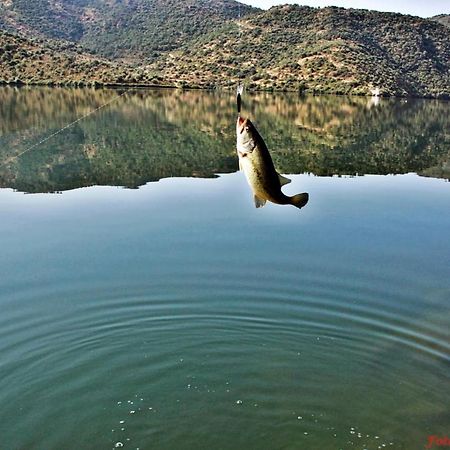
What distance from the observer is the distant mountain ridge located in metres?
94.7

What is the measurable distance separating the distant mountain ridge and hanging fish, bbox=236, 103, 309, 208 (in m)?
81.1

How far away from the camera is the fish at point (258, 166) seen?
13.6 feet

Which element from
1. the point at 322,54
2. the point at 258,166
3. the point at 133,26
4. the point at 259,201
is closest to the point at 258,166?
the point at 258,166

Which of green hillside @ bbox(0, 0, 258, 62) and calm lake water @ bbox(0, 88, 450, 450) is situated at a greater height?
green hillside @ bbox(0, 0, 258, 62)

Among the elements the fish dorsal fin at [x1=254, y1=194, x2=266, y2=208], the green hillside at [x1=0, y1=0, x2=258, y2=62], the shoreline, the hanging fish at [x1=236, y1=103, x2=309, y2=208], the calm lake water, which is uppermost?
the green hillside at [x1=0, y1=0, x2=258, y2=62]

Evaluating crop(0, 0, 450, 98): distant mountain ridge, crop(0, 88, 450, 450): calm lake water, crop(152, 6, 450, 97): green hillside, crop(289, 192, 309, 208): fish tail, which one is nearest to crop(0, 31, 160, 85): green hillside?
crop(0, 0, 450, 98): distant mountain ridge

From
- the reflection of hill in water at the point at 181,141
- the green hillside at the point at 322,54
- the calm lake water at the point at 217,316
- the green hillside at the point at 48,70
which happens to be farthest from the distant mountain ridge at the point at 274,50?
the calm lake water at the point at 217,316

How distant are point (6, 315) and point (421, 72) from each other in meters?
123

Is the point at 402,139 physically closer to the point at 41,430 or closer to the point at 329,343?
the point at 329,343

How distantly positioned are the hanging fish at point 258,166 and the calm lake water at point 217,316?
4.58 meters

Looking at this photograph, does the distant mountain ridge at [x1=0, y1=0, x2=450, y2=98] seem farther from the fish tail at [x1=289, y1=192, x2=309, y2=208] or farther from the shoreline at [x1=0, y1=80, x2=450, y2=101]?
the fish tail at [x1=289, y1=192, x2=309, y2=208]

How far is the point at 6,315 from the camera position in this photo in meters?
10.9

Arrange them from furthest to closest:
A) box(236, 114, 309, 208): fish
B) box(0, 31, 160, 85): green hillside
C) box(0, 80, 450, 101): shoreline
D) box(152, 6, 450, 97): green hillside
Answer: box(152, 6, 450, 97): green hillside, box(0, 31, 160, 85): green hillside, box(0, 80, 450, 101): shoreline, box(236, 114, 309, 208): fish

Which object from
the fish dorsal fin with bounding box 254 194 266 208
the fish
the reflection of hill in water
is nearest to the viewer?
the fish
